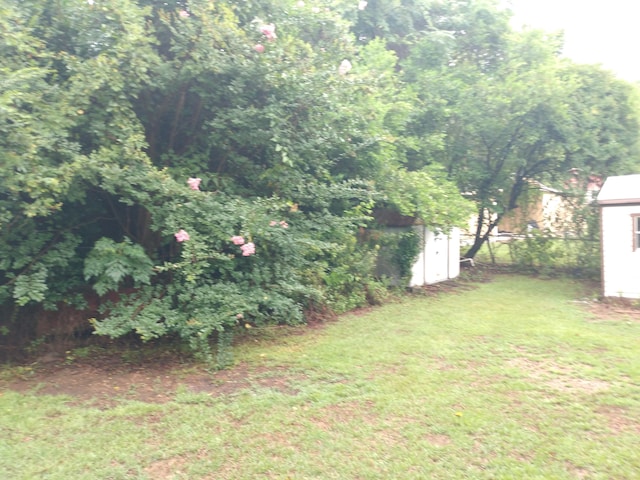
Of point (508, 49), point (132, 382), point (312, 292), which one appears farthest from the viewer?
point (508, 49)

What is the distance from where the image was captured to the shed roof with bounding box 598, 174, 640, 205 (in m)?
10.3

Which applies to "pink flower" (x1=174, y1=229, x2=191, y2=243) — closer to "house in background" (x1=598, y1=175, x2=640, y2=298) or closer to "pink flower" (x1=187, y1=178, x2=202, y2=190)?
"pink flower" (x1=187, y1=178, x2=202, y2=190)

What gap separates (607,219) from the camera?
1057cm

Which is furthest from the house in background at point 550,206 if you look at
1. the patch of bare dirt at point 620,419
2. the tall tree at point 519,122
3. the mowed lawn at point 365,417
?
the patch of bare dirt at point 620,419

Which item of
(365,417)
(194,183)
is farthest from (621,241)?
(194,183)

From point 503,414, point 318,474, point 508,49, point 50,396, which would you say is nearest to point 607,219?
point 508,49

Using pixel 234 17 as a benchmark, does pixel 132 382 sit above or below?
below

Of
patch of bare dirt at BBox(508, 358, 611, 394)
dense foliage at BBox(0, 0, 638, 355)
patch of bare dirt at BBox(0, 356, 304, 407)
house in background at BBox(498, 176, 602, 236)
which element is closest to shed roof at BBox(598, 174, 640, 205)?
house in background at BBox(498, 176, 602, 236)

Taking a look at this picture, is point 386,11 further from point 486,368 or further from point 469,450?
point 469,450

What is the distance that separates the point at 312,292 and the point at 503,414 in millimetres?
3377

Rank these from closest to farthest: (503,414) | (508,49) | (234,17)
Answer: (503,414) → (234,17) → (508,49)

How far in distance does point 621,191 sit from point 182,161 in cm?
901

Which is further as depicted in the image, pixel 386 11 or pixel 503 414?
pixel 386 11

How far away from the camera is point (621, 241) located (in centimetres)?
1034
